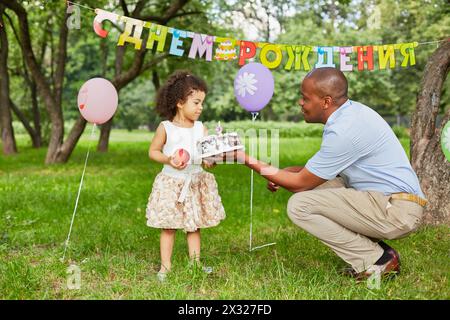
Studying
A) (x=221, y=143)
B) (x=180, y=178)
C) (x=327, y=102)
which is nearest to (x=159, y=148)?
(x=180, y=178)

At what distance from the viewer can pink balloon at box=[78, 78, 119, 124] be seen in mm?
4016

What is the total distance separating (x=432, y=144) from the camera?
5.14 metres

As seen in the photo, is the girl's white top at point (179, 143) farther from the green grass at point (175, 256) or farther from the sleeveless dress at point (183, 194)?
the green grass at point (175, 256)

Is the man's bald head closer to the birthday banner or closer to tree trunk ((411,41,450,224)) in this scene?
the birthday banner

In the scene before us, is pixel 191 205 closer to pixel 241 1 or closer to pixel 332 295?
pixel 332 295

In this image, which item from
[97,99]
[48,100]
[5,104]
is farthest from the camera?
[5,104]

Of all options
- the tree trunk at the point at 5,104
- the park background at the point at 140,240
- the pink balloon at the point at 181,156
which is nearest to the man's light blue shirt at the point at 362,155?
the park background at the point at 140,240

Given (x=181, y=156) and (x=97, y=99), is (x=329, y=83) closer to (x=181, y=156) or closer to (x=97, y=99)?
(x=181, y=156)

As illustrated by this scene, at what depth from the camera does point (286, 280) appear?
330cm

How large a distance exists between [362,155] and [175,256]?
1618 mm

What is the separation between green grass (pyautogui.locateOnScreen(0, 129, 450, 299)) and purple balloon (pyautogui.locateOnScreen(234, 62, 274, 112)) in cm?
120

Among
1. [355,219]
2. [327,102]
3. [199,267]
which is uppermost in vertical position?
[327,102]

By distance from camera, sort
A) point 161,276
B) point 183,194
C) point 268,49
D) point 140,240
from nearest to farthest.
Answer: point 161,276 < point 183,194 < point 140,240 < point 268,49
